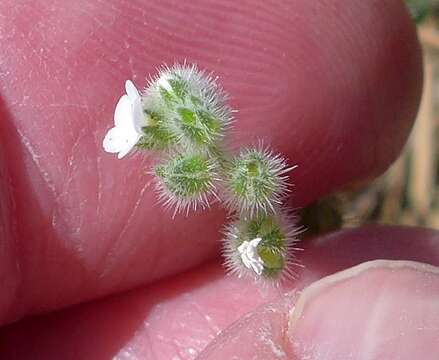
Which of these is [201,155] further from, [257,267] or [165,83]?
[257,267]

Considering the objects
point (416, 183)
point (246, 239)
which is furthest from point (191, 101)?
point (416, 183)

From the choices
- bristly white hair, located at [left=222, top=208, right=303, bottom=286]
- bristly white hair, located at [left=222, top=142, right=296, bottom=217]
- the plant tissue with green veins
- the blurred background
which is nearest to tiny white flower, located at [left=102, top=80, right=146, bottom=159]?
the plant tissue with green veins

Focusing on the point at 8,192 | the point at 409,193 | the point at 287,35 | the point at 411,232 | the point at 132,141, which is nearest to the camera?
the point at 132,141

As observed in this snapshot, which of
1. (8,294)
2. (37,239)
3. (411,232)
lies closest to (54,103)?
(37,239)

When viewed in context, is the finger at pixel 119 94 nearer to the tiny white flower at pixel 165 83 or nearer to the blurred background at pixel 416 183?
the tiny white flower at pixel 165 83

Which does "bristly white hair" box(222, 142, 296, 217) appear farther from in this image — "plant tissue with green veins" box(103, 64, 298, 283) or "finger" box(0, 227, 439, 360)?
"finger" box(0, 227, 439, 360)

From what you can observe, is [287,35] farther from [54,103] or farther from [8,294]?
[8,294]

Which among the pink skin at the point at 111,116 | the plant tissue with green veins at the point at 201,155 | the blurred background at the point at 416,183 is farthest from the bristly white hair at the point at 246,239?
the blurred background at the point at 416,183
